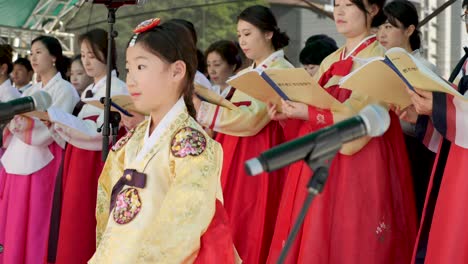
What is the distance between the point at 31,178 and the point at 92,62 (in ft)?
2.59

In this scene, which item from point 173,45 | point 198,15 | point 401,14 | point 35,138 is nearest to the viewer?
point 173,45

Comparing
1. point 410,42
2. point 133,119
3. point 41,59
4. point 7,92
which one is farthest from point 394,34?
point 7,92

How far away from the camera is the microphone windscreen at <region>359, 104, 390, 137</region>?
1.64 meters

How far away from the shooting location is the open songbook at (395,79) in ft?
8.80

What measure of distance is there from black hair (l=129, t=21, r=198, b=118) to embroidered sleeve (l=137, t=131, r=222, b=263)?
12.3 inches

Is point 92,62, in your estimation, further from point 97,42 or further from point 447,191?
point 447,191

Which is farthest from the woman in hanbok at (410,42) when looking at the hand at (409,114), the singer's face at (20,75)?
the singer's face at (20,75)

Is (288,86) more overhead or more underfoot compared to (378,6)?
more underfoot

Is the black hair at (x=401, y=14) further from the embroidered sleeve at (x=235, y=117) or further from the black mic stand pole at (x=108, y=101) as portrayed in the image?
the black mic stand pole at (x=108, y=101)

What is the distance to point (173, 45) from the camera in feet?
8.63

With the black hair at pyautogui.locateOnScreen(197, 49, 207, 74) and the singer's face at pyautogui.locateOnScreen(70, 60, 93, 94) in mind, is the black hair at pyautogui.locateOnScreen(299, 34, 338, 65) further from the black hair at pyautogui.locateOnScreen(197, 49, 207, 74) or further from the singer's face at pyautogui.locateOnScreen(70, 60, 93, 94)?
the singer's face at pyautogui.locateOnScreen(70, 60, 93, 94)

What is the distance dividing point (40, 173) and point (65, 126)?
23.9 inches

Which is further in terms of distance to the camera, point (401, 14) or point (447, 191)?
point (401, 14)

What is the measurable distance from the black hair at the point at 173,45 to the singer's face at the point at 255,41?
4.58 ft
